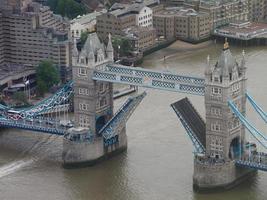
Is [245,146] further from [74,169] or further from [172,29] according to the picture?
[172,29]

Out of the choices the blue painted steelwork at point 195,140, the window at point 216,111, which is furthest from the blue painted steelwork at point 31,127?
the window at point 216,111

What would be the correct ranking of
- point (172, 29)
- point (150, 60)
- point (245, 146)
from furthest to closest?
point (172, 29) < point (150, 60) < point (245, 146)

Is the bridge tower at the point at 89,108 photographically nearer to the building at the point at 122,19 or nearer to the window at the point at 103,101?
the window at the point at 103,101

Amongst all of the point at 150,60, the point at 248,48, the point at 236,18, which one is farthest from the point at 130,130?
the point at 236,18

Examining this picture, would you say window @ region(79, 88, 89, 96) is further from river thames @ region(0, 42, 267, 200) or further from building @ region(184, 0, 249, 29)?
building @ region(184, 0, 249, 29)

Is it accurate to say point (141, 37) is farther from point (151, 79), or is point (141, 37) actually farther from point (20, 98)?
point (151, 79)

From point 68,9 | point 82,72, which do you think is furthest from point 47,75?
point 68,9
